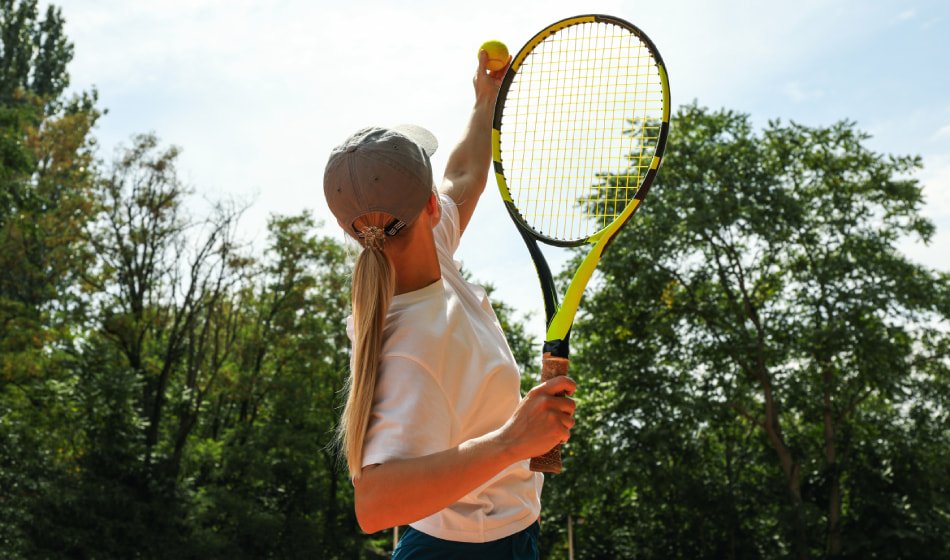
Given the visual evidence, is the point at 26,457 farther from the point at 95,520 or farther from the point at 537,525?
the point at 537,525

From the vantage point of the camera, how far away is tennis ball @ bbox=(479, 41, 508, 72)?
2.87m

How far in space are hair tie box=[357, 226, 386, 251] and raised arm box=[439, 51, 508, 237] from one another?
79cm

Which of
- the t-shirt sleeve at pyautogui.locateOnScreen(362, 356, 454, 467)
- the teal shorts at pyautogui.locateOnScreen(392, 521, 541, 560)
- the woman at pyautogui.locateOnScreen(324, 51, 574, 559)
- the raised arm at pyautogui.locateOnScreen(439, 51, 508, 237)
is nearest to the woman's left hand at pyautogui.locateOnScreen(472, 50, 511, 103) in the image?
the raised arm at pyautogui.locateOnScreen(439, 51, 508, 237)

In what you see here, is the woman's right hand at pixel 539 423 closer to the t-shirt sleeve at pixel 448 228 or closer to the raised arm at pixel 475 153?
the t-shirt sleeve at pixel 448 228

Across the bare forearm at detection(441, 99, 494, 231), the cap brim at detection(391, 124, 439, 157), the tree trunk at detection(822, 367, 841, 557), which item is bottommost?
the cap brim at detection(391, 124, 439, 157)

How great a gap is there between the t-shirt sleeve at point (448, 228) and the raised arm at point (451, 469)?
0.79 m

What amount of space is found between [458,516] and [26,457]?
18.6 metres

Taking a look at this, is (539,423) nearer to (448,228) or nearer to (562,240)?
(448,228)

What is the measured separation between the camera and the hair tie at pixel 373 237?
6.27ft

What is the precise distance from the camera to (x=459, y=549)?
1.98 meters

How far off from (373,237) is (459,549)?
0.72 m

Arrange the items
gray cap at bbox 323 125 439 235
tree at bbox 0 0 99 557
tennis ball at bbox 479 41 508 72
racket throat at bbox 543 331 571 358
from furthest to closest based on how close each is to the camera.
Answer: tree at bbox 0 0 99 557
tennis ball at bbox 479 41 508 72
racket throat at bbox 543 331 571 358
gray cap at bbox 323 125 439 235

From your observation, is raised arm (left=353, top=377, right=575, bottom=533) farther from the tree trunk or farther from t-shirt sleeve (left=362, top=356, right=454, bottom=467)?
the tree trunk

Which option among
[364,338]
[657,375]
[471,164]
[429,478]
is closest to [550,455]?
[429,478]
